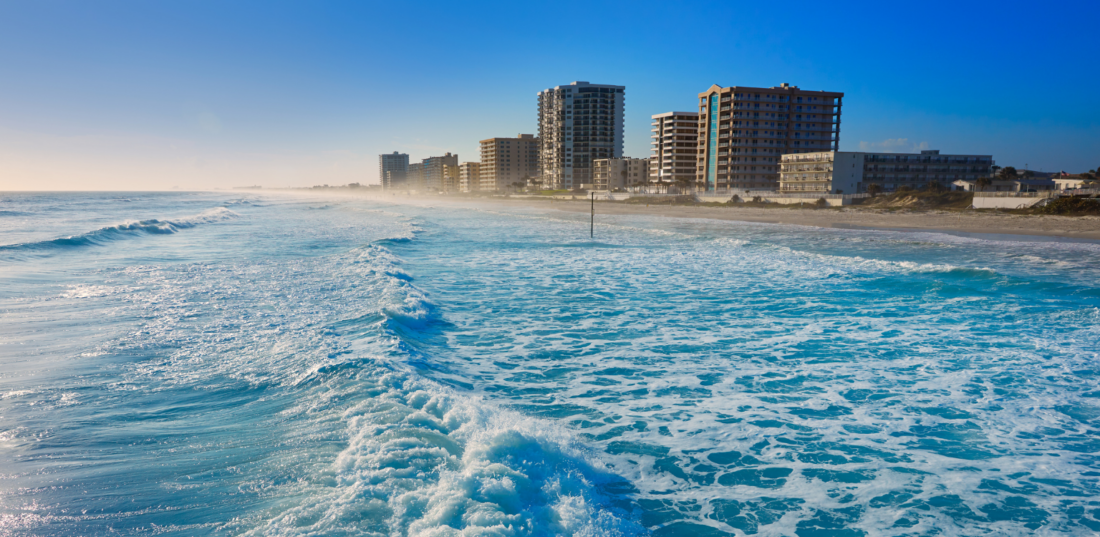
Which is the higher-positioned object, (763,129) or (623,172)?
(763,129)

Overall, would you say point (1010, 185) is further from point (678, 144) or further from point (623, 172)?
point (623, 172)

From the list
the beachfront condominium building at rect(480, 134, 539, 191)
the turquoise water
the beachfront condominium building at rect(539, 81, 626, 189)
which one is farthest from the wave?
the beachfront condominium building at rect(480, 134, 539, 191)

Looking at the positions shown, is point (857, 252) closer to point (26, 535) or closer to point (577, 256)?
point (577, 256)

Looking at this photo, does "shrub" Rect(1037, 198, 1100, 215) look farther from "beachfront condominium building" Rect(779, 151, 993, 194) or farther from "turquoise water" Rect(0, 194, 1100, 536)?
"beachfront condominium building" Rect(779, 151, 993, 194)

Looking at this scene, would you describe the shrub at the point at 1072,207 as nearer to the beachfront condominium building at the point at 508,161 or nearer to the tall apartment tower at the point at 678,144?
the tall apartment tower at the point at 678,144

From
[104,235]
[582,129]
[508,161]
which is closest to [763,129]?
[582,129]

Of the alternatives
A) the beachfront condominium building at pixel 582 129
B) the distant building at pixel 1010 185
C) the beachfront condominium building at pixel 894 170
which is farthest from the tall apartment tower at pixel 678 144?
the distant building at pixel 1010 185

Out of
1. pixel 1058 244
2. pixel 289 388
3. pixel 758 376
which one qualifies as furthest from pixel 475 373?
pixel 1058 244
